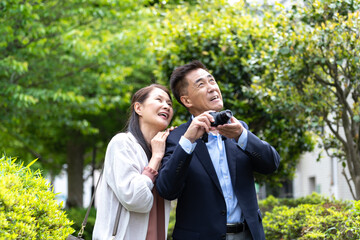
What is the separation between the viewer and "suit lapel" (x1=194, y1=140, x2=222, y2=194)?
3.50 meters

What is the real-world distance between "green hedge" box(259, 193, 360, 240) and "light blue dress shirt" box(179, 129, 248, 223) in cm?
160

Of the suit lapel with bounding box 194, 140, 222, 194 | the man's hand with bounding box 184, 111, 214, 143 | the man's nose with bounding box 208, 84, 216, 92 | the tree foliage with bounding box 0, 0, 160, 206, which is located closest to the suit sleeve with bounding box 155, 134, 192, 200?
the man's hand with bounding box 184, 111, 214, 143

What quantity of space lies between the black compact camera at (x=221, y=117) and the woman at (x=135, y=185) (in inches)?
19.2

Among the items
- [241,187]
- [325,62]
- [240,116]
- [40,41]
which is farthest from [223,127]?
[40,41]

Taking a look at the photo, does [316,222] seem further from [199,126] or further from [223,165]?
[199,126]

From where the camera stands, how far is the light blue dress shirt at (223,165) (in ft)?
11.0

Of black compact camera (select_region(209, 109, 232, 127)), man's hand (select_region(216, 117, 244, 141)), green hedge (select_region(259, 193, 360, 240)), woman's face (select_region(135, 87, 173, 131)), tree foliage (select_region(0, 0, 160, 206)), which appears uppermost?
tree foliage (select_region(0, 0, 160, 206))

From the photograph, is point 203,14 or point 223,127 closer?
point 223,127

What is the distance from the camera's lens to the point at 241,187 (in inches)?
139

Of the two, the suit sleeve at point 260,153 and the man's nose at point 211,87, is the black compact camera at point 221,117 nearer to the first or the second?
the suit sleeve at point 260,153

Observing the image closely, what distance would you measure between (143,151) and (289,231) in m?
2.91

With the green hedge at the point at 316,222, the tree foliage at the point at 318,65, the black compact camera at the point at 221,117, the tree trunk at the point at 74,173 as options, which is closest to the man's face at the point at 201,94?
the black compact camera at the point at 221,117

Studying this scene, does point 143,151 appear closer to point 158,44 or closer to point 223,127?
point 223,127

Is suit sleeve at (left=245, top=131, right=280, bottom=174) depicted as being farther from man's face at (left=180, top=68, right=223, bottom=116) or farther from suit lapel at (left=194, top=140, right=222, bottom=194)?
man's face at (left=180, top=68, right=223, bottom=116)
